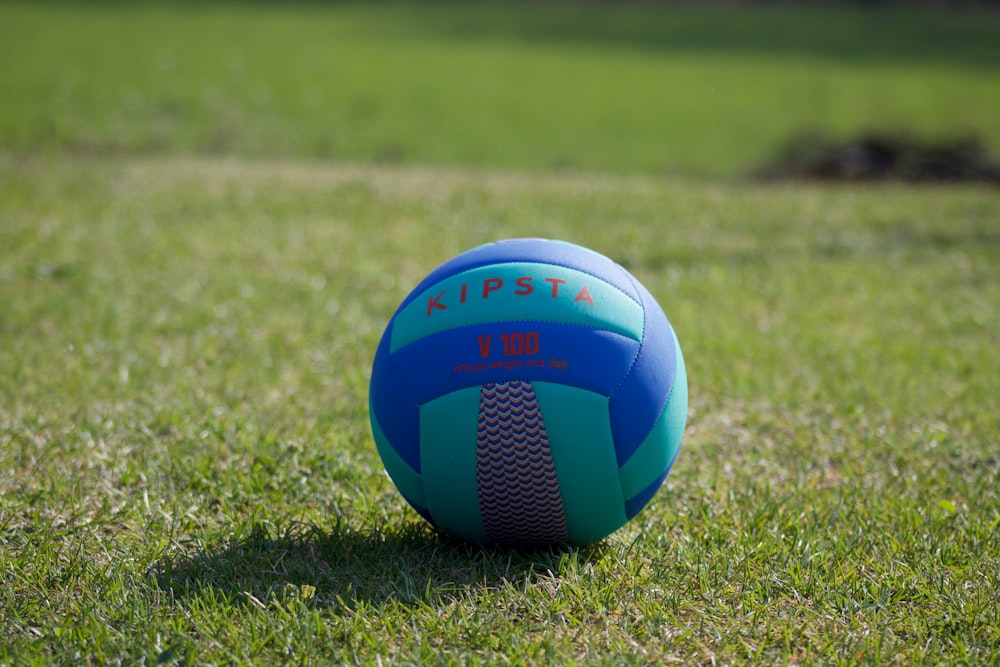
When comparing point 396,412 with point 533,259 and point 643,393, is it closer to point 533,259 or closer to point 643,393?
point 533,259

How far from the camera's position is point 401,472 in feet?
12.0

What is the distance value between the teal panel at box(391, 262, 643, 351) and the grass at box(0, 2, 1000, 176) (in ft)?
44.6

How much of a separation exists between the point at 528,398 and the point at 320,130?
55.4ft

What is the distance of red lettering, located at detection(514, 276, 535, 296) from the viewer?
3.55 m

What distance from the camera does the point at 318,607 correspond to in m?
3.34

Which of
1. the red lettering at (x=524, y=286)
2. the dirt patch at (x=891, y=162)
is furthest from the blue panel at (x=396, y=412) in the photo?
the dirt patch at (x=891, y=162)

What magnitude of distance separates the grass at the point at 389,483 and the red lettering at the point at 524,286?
3.22ft

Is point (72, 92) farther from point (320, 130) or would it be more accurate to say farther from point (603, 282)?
point (603, 282)

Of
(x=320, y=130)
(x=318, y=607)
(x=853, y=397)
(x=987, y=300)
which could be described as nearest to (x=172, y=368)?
(x=318, y=607)

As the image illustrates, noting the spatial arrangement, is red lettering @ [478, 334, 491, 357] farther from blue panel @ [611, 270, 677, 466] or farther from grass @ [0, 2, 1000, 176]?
grass @ [0, 2, 1000, 176]

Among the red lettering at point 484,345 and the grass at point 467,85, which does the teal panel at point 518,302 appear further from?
the grass at point 467,85

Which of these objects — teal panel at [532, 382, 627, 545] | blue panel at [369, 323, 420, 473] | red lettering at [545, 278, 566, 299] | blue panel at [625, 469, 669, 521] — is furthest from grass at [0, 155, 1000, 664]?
red lettering at [545, 278, 566, 299]

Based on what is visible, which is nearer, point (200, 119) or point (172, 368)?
point (172, 368)

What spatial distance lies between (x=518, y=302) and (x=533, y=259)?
0.28 metres
